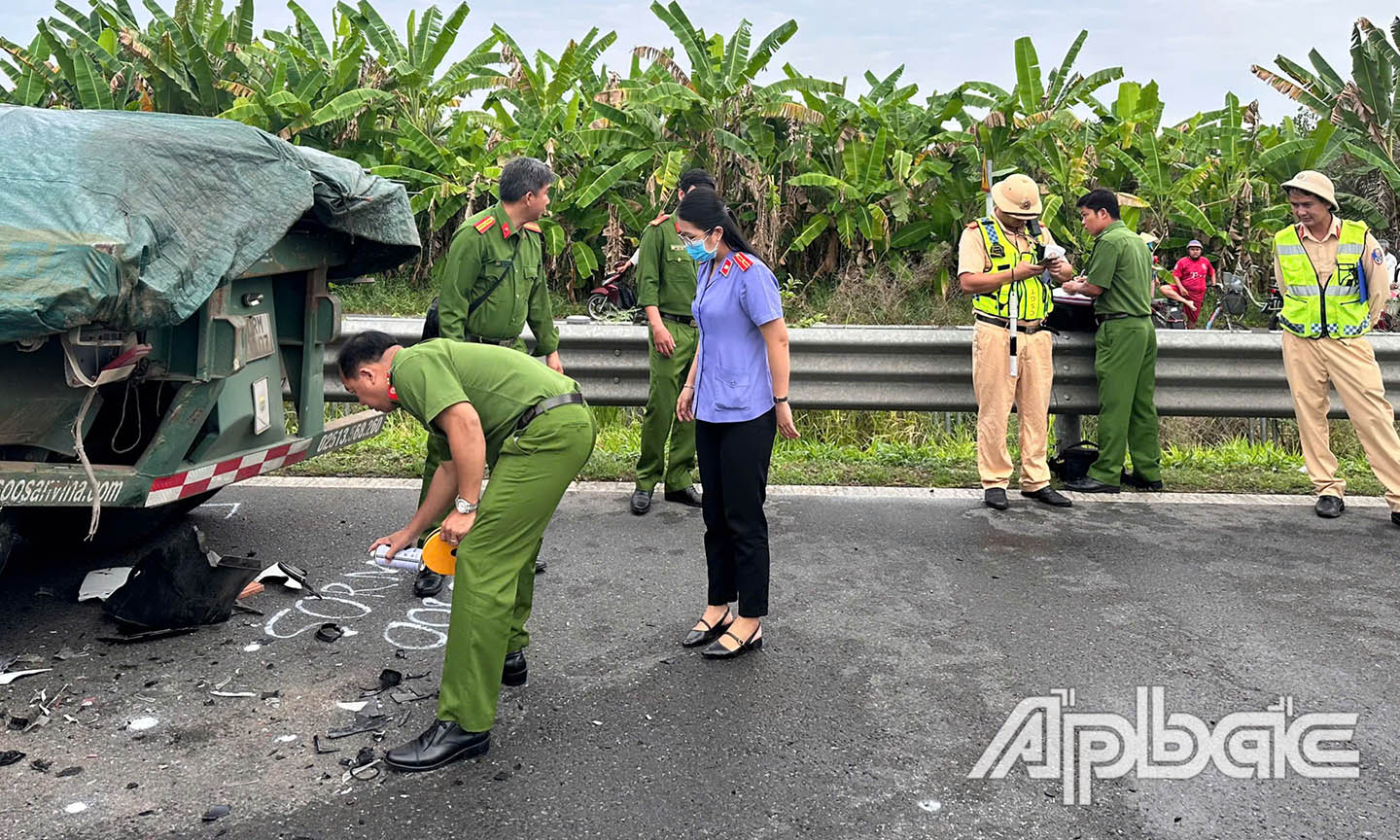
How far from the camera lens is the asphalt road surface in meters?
3.33

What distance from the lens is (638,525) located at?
6.28 m

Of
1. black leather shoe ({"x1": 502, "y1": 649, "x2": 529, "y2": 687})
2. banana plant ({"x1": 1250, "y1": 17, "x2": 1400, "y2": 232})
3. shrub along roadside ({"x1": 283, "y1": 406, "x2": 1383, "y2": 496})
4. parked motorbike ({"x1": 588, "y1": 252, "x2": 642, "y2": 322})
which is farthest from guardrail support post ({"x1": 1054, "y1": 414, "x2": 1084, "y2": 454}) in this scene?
banana plant ({"x1": 1250, "y1": 17, "x2": 1400, "y2": 232})

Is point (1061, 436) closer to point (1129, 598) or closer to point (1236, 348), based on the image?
point (1236, 348)

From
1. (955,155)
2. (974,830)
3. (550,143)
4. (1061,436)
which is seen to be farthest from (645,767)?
(955,155)

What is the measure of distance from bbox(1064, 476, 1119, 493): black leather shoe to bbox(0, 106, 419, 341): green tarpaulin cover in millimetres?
4423

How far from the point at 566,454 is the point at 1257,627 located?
2859 millimetres

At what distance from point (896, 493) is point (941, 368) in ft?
3.12

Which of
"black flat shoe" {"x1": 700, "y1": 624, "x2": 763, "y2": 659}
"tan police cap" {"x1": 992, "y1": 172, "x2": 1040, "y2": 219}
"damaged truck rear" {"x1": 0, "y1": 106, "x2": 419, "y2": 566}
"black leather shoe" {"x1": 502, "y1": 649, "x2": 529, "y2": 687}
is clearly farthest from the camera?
"tan police cap" {"x1": 992, "y1": 172, "x2": 1040, "y2": 219}

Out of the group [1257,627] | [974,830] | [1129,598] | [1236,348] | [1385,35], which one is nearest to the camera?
[974,830]

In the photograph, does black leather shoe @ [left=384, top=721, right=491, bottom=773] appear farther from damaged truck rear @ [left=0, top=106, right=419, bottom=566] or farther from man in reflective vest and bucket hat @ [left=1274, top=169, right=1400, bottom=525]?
man in reflective vest and bucket hat @ [left=1274, top=169, right=1400, bottom=525]

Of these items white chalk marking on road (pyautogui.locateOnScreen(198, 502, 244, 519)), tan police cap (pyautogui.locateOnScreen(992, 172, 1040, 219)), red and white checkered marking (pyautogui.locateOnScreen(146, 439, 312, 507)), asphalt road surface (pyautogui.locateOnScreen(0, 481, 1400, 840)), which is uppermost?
tan police cap (pyautogui.locateOnScreen(992, 172, 1040, 219))

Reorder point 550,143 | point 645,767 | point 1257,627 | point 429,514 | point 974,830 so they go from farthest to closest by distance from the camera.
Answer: point 550,143 → point 1257,627 → point 429,514 → point 645,767 → point 974,830

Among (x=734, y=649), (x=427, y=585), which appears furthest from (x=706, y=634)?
(x=427, y=585)

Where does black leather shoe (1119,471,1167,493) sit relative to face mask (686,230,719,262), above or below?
below
